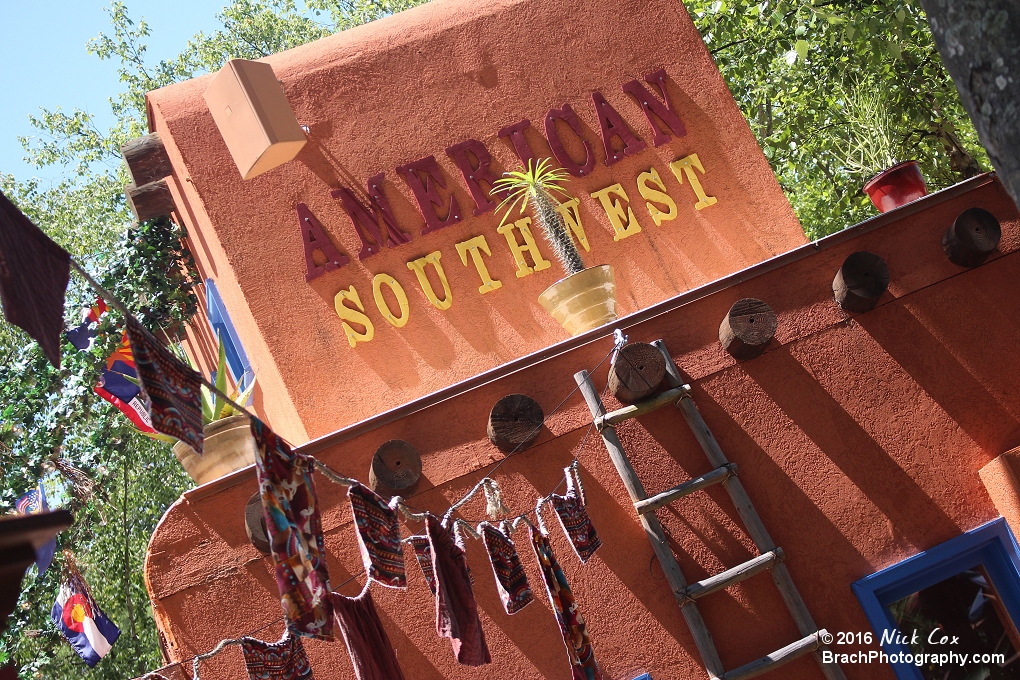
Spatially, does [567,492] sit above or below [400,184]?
below

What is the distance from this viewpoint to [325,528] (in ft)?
14.9

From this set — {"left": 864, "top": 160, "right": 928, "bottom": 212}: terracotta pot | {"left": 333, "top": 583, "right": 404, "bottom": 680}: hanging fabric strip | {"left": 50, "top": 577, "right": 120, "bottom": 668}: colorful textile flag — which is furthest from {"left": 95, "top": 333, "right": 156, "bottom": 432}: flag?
{"left": 864, "top": 160, "right": 928, "bottom": 212}: terracotta pot

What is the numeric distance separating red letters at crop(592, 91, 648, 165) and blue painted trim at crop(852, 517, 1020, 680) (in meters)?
2.96

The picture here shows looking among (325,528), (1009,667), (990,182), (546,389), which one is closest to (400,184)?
(546,389)

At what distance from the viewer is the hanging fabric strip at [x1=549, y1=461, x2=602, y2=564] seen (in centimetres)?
431

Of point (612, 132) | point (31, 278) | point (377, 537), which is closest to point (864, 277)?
point (612, 132)

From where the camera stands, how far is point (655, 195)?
237 inches

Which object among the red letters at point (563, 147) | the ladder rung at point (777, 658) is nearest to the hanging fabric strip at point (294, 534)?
the ladder rung at point (777, 658)

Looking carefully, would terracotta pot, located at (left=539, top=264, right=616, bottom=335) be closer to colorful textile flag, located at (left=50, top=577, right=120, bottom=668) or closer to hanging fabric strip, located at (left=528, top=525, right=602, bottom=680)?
hanging fabric strip, located at (left=528, top=525, right=602, bottom=680)

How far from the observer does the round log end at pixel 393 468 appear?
176 inches

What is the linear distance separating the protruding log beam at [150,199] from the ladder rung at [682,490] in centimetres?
453

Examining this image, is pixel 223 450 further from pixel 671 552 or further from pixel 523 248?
pixel 671 552

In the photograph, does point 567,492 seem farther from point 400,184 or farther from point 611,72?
point 611,72

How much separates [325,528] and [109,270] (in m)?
4.66
